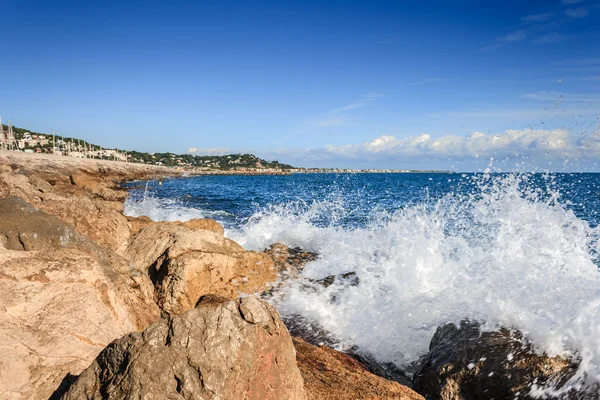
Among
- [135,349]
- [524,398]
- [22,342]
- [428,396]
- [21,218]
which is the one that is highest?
[21,218]

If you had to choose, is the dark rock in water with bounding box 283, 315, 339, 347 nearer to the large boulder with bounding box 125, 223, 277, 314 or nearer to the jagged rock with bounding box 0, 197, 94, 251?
the large boulder with bounding box 125, 223, 277, 314

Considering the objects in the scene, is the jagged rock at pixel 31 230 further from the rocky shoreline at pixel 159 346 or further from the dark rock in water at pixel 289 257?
the dark rock in water at pixel 289 257

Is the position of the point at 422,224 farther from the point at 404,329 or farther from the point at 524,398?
the point at 524,398

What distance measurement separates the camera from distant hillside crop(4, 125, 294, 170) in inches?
4149

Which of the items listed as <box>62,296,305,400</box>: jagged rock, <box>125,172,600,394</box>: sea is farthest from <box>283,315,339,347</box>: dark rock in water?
<box>62,296,305,400</box>: jagged rock

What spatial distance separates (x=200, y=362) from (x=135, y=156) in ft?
491

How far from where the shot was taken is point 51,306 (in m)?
3.65

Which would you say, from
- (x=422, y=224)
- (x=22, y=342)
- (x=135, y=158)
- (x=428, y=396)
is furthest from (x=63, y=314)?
(x=135, y=158)

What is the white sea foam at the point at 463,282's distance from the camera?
16.8 ft

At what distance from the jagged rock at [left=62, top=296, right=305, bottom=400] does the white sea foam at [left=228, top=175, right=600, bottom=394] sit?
3200 mm

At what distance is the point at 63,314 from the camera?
3.62 m

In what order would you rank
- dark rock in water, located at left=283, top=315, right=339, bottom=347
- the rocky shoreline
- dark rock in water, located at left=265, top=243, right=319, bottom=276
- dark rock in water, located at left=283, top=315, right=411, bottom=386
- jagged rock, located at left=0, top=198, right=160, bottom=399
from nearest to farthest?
the rocky shoreline, jagged rock, located at left=0, top=198, right=160, bottom=399, dark rock in water, located at left=283, top=315, right=411, bottom=386, dark rock in water, located at left=283, top=315, right=339, bottom=347, dark rock in water, located at left=265, top=243, right=319, bottom=276

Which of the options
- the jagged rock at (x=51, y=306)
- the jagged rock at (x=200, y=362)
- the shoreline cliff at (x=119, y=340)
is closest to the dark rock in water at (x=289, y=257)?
the shoreline cliff at (x=119, y=340)

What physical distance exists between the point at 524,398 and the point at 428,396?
1042 mm
